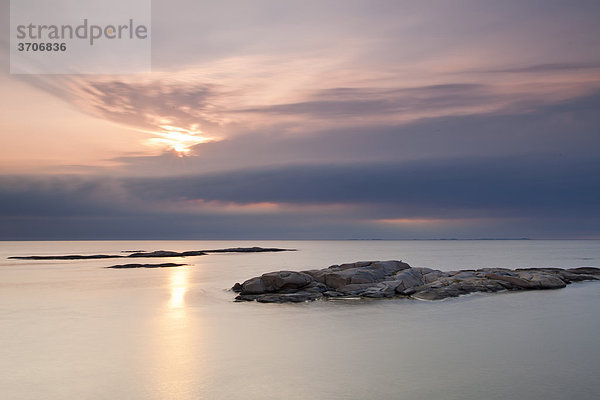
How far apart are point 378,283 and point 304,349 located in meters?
17.9

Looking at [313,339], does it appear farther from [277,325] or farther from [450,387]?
[450,387]

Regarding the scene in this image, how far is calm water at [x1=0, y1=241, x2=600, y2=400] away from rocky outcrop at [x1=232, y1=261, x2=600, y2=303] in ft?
6.66

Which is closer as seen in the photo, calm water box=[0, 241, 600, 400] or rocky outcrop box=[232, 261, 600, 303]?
calm water box=[0, 241, 600, 400]

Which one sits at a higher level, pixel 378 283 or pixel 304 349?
pixel 378 283

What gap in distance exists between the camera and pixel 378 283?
122 feet

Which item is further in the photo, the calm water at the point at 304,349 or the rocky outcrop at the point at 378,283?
the rocky outcrop at the point at 378,283

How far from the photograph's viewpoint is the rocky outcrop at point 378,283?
3512 centimetres

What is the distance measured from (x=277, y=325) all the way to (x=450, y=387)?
475 inches

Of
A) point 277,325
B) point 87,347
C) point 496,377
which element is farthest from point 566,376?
point 87,347

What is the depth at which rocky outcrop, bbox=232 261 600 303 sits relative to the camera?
35125 mm

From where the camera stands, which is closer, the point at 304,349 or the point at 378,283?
the point at 304,349

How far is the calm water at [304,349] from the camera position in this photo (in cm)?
1516

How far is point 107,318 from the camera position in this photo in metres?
28.7

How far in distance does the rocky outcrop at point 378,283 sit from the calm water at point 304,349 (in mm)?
2029
